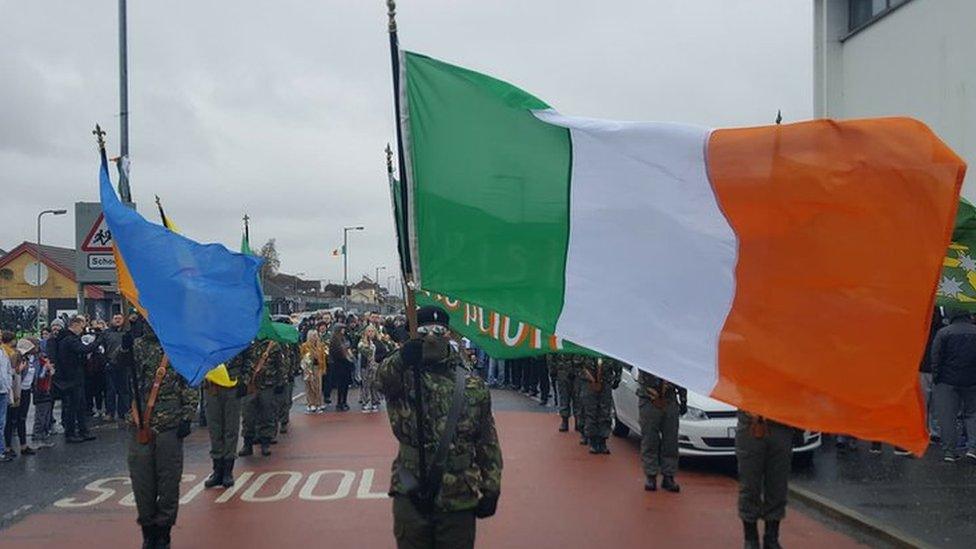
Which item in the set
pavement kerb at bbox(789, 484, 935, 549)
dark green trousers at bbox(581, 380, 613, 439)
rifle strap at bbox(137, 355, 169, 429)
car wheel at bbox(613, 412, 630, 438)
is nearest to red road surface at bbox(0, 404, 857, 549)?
pavement kerb at bbox(789, 484, 935, 549)

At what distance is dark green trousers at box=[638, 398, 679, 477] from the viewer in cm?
977

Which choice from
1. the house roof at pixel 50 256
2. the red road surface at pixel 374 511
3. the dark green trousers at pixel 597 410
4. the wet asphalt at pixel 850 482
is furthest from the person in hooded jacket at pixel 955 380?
the house roof at pixel 50 256

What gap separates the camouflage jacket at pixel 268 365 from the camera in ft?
41.2

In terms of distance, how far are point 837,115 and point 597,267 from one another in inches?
676

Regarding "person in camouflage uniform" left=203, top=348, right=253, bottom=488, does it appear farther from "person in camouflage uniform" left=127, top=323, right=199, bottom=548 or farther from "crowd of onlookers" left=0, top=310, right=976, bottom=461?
"person in camouflage uniform" left=127, top=323, right=199, bottom=548

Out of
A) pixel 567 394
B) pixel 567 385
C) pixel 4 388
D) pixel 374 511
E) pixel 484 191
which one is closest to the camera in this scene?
pixel 484 191

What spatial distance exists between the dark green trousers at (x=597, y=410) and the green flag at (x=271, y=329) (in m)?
4.34

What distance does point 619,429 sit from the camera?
1420cm

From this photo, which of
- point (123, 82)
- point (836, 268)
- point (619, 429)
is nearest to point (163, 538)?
point (836, 268)

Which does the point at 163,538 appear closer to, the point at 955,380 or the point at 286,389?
the point at 286,389

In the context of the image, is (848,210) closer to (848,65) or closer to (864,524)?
(864,524)

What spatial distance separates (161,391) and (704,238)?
15.9ft

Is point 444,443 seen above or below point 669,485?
above

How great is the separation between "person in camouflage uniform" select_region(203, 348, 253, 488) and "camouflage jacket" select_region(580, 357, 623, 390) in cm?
455
